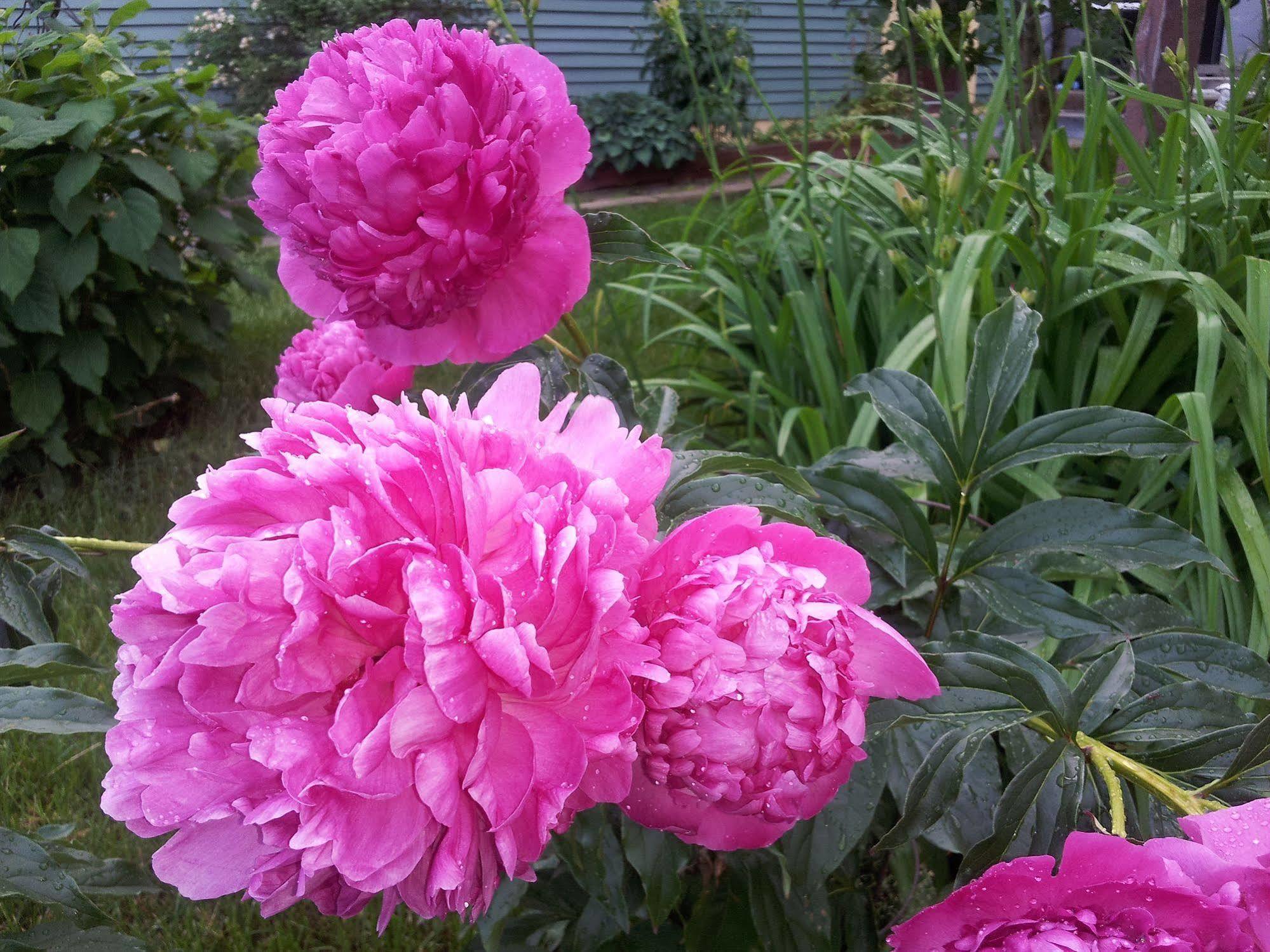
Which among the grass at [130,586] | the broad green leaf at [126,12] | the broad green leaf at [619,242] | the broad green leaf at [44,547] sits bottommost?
the grass at [130,586]

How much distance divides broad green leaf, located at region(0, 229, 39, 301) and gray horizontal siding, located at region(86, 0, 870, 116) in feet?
19.1

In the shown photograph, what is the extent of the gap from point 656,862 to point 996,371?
1.61 feet

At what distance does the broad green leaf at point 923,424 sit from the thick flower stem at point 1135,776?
0.24 metres

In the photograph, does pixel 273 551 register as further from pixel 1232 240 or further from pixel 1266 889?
pixel 1232 240

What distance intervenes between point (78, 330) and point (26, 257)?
36 cm

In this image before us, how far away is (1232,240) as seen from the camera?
1.65 meters

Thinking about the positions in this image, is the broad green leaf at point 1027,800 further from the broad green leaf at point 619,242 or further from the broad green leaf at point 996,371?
the broad green leaf at point 619,242

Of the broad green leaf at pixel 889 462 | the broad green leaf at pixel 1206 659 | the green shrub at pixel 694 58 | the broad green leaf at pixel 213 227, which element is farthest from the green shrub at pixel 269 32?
the broad green leaf at pixel 1206 659

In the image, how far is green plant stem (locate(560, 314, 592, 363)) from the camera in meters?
0.88

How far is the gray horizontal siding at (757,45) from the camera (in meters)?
8.08

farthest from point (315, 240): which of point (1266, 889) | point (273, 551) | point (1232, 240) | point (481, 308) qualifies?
point (1232, 240)

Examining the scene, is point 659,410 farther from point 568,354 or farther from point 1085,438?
point 1085,438

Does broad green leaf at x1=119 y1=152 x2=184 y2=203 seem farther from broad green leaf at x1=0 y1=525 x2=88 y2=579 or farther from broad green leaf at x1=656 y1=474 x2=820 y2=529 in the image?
broad green leaf at x1=656 y1=474 x2=820 y2=529

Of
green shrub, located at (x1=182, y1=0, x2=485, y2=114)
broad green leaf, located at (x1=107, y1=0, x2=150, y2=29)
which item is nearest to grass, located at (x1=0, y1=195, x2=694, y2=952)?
broad green leaf, located at (x1=107, y1=0, x2=150, y2=29)
